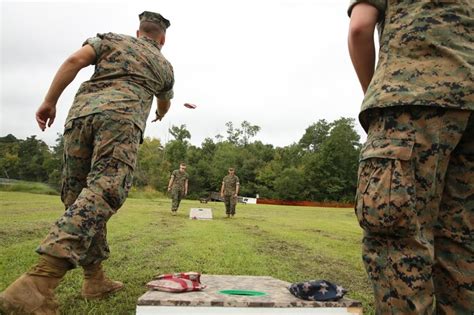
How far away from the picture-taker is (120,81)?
3049mm

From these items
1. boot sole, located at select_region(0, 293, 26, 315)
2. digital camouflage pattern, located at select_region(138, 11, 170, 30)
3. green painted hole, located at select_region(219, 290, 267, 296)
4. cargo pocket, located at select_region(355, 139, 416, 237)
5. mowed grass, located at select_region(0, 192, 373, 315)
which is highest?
digital camouflage pattern, located at select_region(138, 11, 170, 30)

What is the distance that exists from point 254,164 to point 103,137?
71509 mm

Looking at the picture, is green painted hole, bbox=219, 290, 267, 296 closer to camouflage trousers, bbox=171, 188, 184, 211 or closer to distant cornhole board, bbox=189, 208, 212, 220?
distant cornhole board, bbox=189, 208, 212, 220

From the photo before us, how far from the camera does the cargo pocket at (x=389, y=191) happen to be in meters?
1.65

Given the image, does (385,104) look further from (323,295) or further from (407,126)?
(323,295)

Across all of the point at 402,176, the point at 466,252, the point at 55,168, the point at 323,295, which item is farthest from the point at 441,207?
the point at 55,168

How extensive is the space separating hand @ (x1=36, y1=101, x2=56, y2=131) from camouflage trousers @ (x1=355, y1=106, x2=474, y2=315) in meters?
2.15

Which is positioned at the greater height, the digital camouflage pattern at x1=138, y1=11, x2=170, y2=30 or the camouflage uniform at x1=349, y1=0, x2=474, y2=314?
the digital camouflage pattern at x1=138, y1=11, x2=170, y2=30

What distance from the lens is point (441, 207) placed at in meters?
1.93

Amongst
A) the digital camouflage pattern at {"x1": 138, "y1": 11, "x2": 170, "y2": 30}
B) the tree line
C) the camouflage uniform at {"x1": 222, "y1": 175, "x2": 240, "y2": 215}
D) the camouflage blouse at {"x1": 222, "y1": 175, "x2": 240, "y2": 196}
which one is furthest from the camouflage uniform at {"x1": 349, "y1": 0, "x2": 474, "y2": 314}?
the tree line

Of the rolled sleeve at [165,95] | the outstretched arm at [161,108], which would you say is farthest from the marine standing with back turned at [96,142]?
the outstretched arm at [161,108]

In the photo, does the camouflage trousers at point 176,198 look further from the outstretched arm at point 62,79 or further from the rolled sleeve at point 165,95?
the outstretched arm at point 62,79

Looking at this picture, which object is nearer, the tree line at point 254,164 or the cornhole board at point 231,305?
the cornhole board at point 231,305

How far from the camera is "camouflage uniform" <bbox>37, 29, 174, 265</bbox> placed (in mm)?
2506
